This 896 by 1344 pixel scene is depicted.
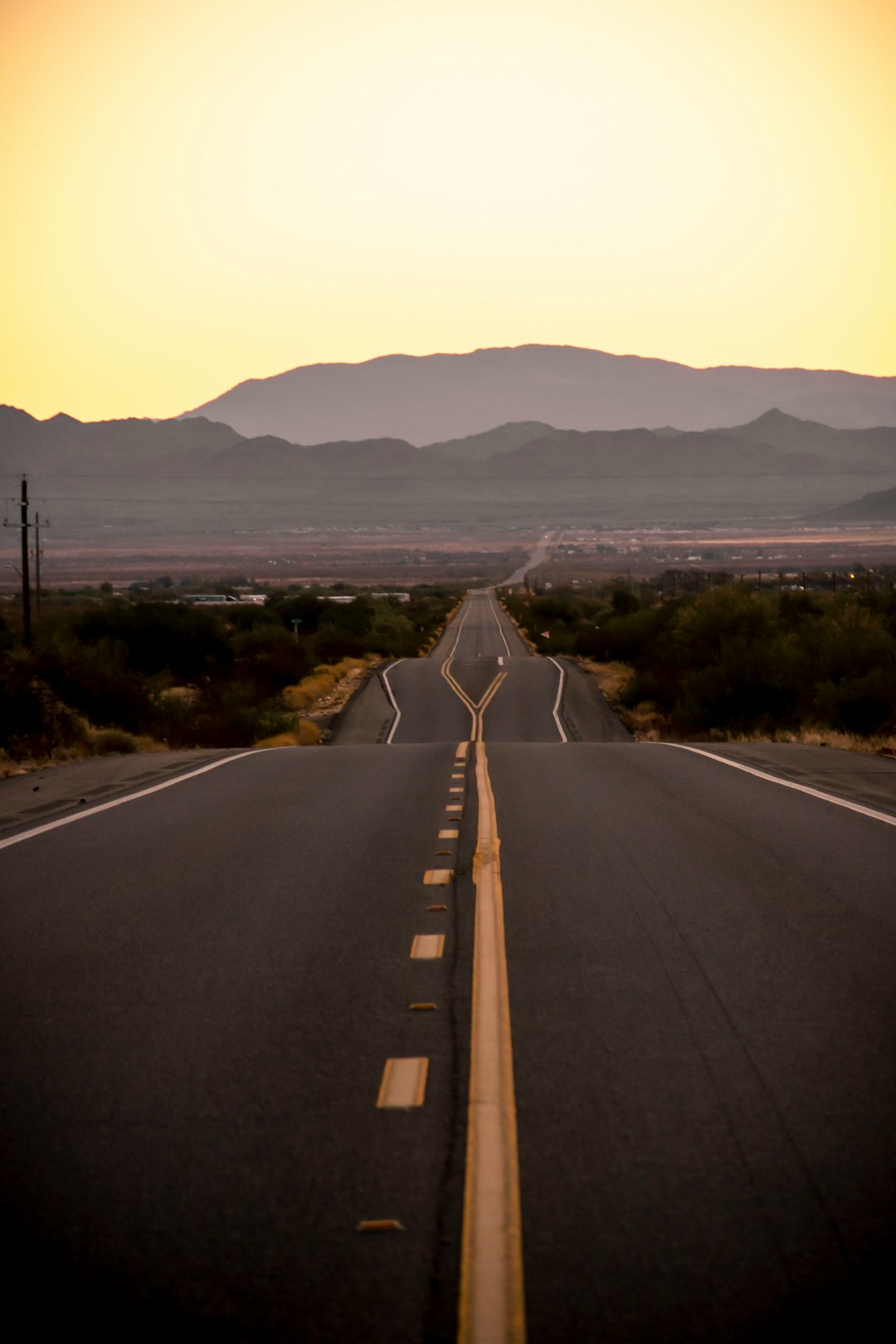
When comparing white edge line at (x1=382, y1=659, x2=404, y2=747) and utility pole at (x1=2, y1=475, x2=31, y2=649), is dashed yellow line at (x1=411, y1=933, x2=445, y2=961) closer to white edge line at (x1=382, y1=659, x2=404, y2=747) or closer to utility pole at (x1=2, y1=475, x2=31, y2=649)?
white edge line at (x1=382, y1=659, x2=404, y2=747)

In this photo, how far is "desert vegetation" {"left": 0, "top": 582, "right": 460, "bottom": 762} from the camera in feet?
80.1

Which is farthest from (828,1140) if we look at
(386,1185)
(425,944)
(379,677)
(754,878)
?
(379,677)

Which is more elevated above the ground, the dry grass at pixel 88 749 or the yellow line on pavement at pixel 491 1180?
the yellow line on pavement at pixel 491 1180

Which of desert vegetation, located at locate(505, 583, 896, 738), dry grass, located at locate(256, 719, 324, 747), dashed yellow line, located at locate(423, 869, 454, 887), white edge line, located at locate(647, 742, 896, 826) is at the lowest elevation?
dry grass, located at locate(256, 719, 324, 747)

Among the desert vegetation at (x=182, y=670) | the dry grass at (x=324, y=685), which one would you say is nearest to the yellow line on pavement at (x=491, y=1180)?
the desert vegetation at (x=182, y=670)

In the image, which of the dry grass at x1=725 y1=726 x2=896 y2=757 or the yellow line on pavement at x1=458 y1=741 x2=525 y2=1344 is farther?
the dry grass at x1=725 y1=726 x2=896 y2=757

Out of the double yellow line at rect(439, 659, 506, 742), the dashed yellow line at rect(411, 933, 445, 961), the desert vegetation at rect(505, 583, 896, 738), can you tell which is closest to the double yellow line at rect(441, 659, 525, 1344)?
the dashed yellow line at rect(411, 933, 445, 961)

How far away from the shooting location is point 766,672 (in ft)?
126

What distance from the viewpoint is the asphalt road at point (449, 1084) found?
13.2ft

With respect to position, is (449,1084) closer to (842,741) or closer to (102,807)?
(102,807)

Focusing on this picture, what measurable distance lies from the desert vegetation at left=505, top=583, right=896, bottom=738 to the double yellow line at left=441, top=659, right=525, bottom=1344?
76.2 feet

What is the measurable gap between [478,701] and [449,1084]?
47.2m

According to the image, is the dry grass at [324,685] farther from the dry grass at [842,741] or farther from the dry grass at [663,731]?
the dry grass at [842,741]

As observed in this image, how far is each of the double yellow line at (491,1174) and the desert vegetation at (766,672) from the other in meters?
23.2
